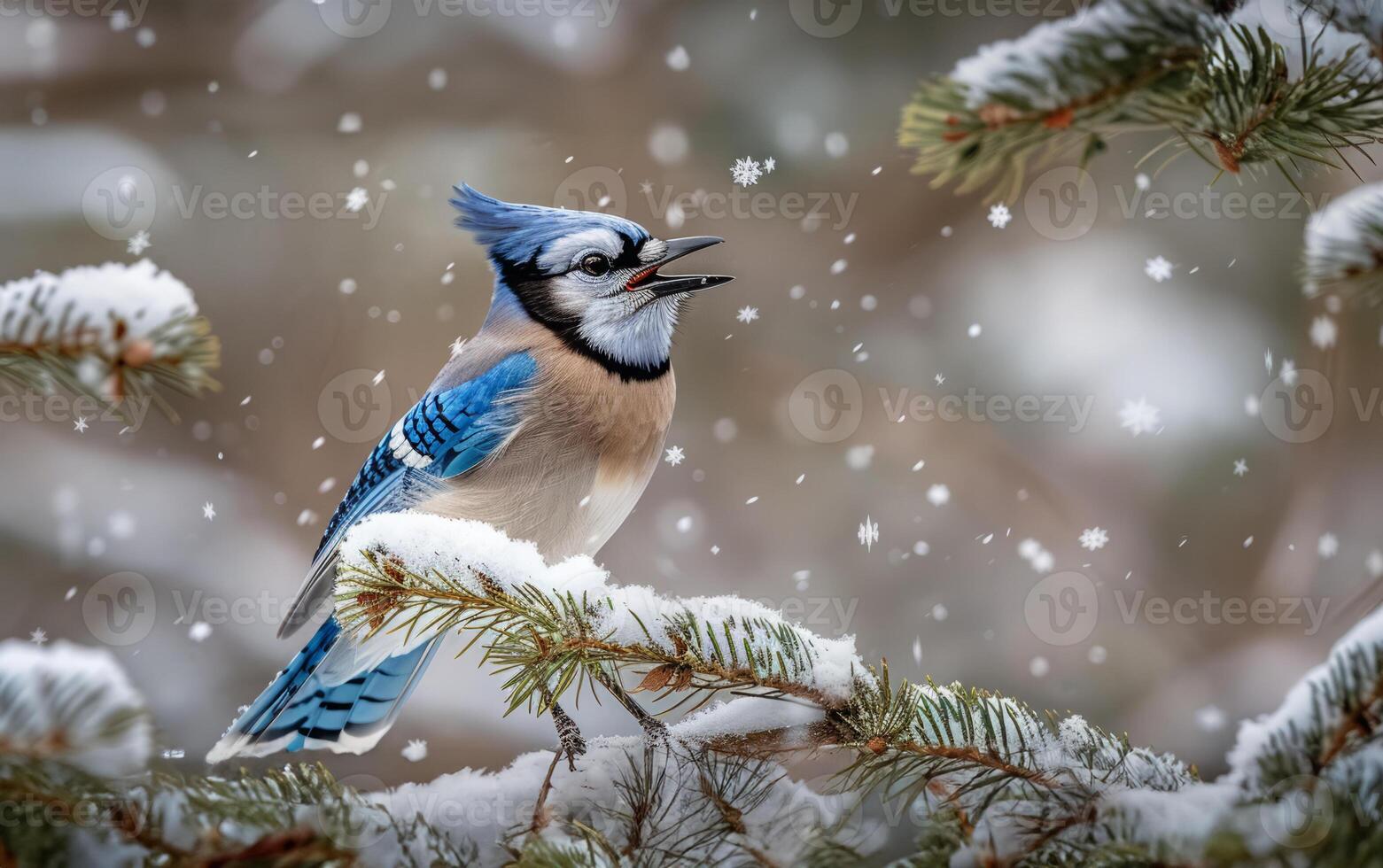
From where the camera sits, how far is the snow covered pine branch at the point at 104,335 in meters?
0.67

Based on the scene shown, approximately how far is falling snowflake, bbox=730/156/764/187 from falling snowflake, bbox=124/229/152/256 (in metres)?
1.06

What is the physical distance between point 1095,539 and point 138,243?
1854 millimetres

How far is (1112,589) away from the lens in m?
1.80

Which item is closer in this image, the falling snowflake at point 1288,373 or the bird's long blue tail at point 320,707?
the bird's long blue tail at point 320,707

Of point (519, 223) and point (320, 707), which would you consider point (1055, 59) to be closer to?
point (519, 223)

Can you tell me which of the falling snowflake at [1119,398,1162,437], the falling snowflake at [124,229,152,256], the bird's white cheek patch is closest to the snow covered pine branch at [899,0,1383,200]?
the bird's white cheek patch

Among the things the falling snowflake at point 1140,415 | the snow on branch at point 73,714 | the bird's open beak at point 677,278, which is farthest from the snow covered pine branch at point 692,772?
the falling snowflake at point 1140,415

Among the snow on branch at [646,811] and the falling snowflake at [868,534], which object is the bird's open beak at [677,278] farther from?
the falling snowflake at [868,534]

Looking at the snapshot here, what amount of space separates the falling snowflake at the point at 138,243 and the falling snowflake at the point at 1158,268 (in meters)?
1.86

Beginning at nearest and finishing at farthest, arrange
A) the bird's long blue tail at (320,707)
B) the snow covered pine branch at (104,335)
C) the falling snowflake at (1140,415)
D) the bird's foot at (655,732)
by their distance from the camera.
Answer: the snow covered pine branch at (104,335)
the bird's foot at (655,732)
the bird's long blue tail at (320,707)
the falling snowflake at (1140,415)

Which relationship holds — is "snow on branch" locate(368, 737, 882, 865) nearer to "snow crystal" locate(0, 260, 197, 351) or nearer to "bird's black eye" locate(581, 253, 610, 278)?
"snow crystal" locate(0, 260, 197, 351)

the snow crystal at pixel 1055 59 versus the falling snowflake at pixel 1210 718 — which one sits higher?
the snow crystal at pixel 1055 59

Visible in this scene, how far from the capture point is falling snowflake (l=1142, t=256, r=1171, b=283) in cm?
181

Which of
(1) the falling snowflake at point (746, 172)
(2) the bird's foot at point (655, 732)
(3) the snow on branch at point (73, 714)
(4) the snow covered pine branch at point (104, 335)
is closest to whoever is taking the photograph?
(3) the snow on branch at point (73, 714)
